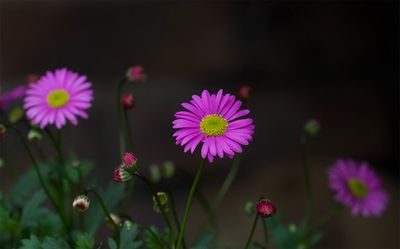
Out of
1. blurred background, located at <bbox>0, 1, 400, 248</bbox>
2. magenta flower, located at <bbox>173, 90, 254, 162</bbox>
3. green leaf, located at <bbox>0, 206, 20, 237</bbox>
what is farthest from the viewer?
blurred background, located at <bbox>0, 1, 400, 248</bbox>

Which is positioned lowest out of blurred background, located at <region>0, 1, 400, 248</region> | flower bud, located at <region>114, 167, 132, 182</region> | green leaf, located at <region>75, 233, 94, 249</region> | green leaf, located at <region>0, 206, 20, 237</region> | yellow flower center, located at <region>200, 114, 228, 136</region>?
green leaf, located at <region>75, 233, 94, 249</region>

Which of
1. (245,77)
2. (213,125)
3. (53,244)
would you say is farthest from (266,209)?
(245,77)

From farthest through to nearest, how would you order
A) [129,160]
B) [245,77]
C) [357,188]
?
[245,77] → [357,188] → [129,160]

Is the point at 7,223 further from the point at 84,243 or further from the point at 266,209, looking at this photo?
the point at 266,209

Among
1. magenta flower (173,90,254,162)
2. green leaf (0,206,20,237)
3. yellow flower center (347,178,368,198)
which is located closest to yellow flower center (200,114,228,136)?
magenta flower (173,90,254,162)

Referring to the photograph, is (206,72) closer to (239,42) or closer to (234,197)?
(239,42)

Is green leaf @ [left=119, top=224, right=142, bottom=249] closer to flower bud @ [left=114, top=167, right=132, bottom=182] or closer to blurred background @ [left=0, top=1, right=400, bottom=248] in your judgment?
flower bud @ [left=114, top=167, right=132, bottom=182]

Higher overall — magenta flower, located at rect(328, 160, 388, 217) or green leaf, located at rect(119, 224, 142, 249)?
magenta flower, located at rect(328, 160, 388, 217)
